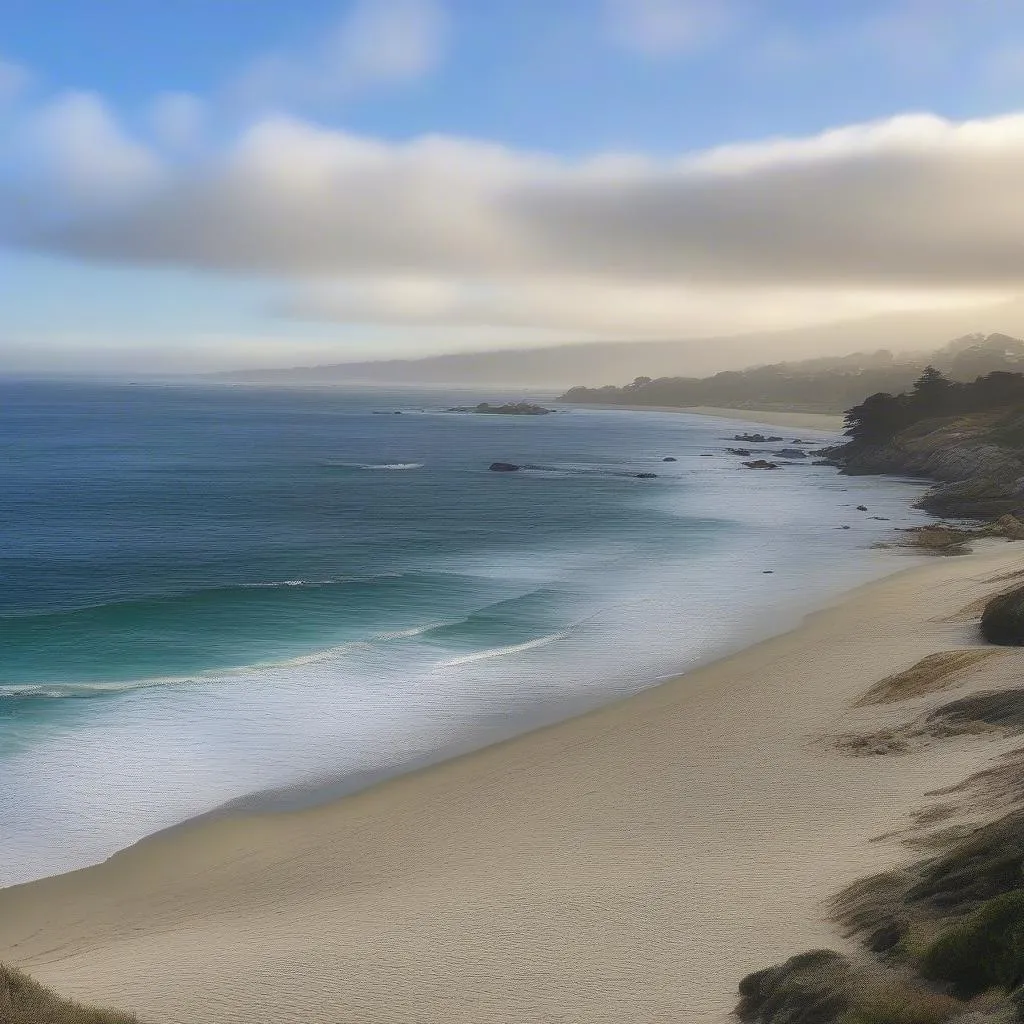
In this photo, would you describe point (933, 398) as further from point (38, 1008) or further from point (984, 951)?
point (38, 1008)

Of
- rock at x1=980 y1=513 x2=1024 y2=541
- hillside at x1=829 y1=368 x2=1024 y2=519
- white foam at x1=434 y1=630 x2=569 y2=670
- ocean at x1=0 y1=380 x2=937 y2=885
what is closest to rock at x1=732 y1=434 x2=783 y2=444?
hillside at x1=829 y1=368 x2=1024 y2=519

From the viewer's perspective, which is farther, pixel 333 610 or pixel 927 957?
pixel 333 610

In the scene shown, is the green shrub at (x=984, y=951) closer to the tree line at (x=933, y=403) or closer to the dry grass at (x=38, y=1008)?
the dry grass at (x=38, y=1008)

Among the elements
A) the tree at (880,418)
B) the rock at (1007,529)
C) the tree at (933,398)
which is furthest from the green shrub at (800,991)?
the tree at (933,398)

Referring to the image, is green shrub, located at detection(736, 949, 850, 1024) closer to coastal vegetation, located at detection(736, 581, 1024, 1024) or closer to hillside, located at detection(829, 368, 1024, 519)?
coastal vegetation, located at detection(736, 581, 1024, 1024)

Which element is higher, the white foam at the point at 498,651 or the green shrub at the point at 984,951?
the green shrub at the point at 984,951

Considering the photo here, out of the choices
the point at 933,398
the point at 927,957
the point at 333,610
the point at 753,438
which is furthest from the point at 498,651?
the point at 753,438
